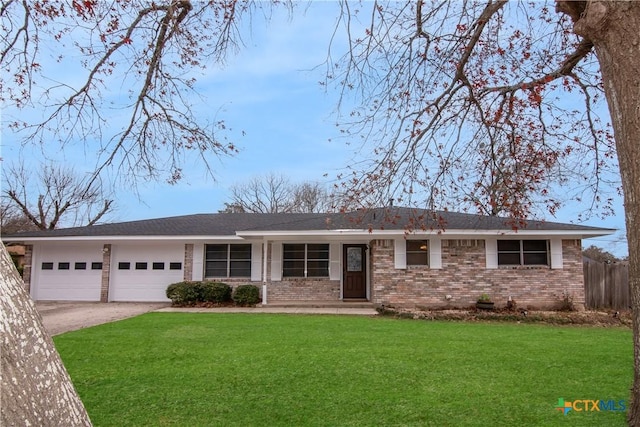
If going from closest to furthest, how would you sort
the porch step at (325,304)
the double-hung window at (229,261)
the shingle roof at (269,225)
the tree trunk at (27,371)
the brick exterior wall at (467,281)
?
the tree trunk at (27,371) → the shingle roof at (269,225) → the brick exterior wall at (467,281) → the porch step at (325,304) → the double-hung window at (229,261)

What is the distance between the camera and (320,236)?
1543 cm

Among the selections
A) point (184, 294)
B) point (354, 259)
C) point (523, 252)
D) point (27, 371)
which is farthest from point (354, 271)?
point (27, 371)

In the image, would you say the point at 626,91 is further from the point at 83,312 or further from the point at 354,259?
the point at 83,312

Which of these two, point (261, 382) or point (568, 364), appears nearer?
point (261, 382)

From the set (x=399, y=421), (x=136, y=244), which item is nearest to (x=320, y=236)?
(x=136, y=244)

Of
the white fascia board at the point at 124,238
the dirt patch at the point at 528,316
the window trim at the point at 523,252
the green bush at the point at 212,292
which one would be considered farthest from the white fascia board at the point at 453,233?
the dirt patch at the point at 528,316

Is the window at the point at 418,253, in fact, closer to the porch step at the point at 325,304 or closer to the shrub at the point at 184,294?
the porch step at the point at 325,304

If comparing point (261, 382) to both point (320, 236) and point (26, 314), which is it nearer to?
point (26, 314)

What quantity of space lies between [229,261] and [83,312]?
5.18 meters

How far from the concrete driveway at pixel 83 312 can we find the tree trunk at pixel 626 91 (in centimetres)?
1093

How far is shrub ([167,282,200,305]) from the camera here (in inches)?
623

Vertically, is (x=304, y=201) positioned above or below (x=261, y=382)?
above

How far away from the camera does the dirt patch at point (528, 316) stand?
12.6m

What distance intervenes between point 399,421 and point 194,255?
13.8 metres
